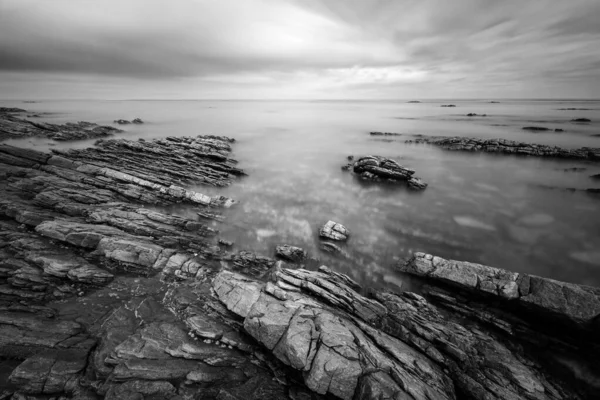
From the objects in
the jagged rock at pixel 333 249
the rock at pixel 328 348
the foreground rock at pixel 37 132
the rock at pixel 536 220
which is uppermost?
the foreground rock at pixel 37 132

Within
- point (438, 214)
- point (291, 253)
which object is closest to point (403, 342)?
point (291, 253)

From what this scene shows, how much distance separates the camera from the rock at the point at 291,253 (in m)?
16.2

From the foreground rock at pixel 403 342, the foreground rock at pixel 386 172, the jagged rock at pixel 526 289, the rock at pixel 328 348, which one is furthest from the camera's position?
the foreground rock at pixel 386 172

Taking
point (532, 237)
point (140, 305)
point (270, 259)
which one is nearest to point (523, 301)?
point (532, 237)

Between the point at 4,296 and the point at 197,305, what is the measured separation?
8.34 metres

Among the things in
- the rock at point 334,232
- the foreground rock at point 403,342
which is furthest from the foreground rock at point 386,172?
the foreground rock at point 403,342

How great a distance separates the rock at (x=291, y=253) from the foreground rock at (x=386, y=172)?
1864 cm

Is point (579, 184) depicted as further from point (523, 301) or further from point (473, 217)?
point (523, 301)

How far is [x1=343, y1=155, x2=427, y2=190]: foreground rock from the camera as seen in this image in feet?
94.9

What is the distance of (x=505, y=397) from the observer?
8.79 m

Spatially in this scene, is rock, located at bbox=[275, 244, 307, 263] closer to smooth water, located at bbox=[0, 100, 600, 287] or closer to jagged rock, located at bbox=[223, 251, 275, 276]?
jagged rock, located at bbox=[223, 251, 275, 276]

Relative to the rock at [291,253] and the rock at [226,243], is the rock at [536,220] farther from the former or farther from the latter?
the rock at [226,243]

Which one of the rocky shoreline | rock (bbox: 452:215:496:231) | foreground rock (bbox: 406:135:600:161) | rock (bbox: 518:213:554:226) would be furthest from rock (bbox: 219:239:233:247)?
foreground rock (bbox: 406:135:600:161)

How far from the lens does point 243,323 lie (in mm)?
10227
